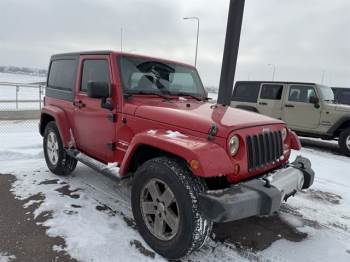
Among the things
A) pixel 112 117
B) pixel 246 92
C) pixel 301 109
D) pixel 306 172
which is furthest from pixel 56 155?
pixel 246 92

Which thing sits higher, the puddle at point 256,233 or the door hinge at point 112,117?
the door hinge at point 112,117

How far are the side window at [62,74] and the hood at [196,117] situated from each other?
176cm

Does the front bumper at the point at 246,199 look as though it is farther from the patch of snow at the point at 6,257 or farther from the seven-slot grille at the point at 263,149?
the patch of snow at the point at 6,257

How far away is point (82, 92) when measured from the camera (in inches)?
176

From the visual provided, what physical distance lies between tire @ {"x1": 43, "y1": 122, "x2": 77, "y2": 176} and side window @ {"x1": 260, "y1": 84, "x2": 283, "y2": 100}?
6.88 m

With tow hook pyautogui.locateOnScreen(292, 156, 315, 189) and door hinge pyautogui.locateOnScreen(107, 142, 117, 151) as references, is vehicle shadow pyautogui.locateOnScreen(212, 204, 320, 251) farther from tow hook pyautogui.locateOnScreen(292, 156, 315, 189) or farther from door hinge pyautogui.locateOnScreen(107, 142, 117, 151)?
door hinge pyautogui.locateOnScreen(107, 142, 117, 151)

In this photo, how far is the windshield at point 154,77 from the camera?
152 inches

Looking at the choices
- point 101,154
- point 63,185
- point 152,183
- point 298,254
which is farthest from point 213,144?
point 63,185

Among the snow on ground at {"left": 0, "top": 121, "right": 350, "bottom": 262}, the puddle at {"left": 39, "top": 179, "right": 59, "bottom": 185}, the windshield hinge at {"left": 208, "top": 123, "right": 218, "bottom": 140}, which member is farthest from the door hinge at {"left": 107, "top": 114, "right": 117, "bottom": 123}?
the puddle at {"left": 39, "top": 179, "right": 59, "bottom": 185}

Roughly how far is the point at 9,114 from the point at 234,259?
35.5 feet

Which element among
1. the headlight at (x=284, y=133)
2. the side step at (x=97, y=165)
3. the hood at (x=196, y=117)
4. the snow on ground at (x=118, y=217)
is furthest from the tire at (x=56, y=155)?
the headlight at (x=284, y=133)

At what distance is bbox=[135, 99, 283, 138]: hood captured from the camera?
9.55ft

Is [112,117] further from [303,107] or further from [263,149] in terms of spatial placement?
[303,107]

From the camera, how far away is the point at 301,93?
366 inches
